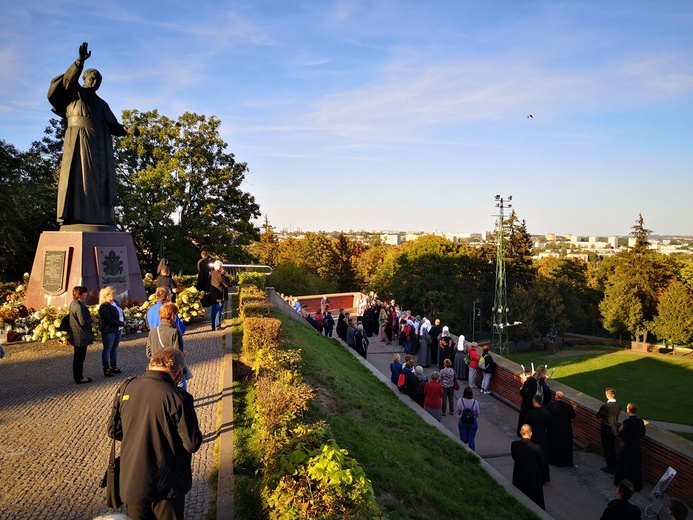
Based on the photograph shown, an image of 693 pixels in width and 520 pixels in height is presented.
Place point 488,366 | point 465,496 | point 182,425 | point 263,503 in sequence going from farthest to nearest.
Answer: point 488,366
point 465,496
point 263,503
point 182,425

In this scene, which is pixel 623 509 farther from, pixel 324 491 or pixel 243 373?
pixel 243 373

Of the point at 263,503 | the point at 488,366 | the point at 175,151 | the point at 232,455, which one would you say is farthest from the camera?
the point at 175,151

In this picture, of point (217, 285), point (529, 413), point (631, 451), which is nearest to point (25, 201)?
point (217, 285)

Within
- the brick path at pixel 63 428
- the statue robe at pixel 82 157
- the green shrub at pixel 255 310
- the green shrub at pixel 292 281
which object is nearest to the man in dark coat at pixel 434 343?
the green shrub at pixel 255 310

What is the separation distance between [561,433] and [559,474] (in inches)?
29.5

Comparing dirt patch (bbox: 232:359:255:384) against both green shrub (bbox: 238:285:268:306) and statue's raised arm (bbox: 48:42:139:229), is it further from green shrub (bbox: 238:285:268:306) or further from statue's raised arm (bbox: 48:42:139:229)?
statue's raised arm (bbox: 48:42:139:229)

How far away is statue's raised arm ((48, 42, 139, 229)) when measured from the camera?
40.4ft

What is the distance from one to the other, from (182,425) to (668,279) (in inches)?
2491

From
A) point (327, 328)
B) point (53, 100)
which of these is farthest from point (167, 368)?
point (327, 328)

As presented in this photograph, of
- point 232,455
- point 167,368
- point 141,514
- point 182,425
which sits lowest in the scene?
point 232,455

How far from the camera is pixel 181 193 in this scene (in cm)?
2723

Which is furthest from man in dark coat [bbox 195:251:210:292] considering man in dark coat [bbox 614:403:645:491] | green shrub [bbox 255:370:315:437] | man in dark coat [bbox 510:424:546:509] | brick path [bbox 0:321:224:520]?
man in dark coat [bbox 614:403:645:491]

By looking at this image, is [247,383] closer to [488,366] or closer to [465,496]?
[465,496]

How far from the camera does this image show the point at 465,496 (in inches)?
275
